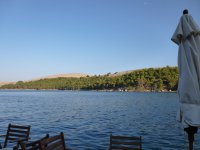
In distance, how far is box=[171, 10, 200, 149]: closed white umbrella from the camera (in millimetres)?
5391

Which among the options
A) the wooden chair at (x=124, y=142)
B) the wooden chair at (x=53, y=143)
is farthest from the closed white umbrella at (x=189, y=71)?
the wooden chair at (x=53, y=143)

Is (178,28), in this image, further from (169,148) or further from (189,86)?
(169,148)

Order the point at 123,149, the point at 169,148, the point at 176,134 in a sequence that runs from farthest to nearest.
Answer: the point at 176,134
the point at 169,148
the point at 123,149

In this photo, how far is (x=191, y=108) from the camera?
5410mm

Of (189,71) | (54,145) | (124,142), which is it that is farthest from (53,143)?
(189,71)

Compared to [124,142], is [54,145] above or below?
above

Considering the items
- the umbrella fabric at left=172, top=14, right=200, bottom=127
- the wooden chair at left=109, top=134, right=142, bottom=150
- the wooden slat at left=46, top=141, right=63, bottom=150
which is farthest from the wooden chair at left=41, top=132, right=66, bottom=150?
the umbrella fabric at left=172, top=14, right=200, bottom=127

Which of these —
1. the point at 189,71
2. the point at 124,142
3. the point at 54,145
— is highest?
the point at 189,71

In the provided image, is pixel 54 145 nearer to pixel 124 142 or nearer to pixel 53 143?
pixel 53 143

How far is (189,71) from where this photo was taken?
5.49 metres

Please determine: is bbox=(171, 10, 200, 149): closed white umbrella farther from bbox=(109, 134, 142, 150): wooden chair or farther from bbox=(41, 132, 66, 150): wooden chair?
bbox=(41, 132, 66, 150): wooden chair

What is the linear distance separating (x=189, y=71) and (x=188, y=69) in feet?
0.17

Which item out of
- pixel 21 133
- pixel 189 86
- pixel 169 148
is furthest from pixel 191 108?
pixel 169 148

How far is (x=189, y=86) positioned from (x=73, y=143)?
44.1ft
